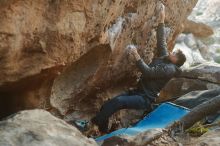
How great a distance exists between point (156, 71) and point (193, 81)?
10.7ft

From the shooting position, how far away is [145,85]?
25.9 ft

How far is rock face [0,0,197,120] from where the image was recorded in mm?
5277

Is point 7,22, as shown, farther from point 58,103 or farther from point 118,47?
point 118,47

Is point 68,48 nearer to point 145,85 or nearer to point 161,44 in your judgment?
point 145,85

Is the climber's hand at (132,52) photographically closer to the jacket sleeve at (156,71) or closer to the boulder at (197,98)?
the jacket sleeve at (156,71)

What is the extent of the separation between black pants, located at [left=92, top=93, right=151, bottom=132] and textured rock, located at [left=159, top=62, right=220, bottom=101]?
3.10 metres

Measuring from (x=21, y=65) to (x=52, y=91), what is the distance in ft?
4.79

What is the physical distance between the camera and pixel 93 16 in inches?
246

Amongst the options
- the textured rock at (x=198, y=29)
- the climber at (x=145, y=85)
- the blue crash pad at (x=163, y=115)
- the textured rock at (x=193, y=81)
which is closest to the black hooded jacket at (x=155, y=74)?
the climber at (x=145, y=85)

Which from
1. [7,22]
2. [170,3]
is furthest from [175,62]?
[7,22]

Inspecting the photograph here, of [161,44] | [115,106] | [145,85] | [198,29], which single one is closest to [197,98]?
[145,85]

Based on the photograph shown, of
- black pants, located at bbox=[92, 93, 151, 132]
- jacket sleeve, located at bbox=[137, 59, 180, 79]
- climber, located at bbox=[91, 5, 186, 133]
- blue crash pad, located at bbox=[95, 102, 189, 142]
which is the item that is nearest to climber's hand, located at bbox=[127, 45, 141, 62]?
climber, located at bbox=[91, 5, 186, 133]

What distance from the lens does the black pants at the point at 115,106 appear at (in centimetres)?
727

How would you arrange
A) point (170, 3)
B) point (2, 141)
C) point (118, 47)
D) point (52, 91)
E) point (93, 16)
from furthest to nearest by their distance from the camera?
point (170, 3) → point (118, 47) → point (52, 91) → point (93, 16) → point (2, 141)
